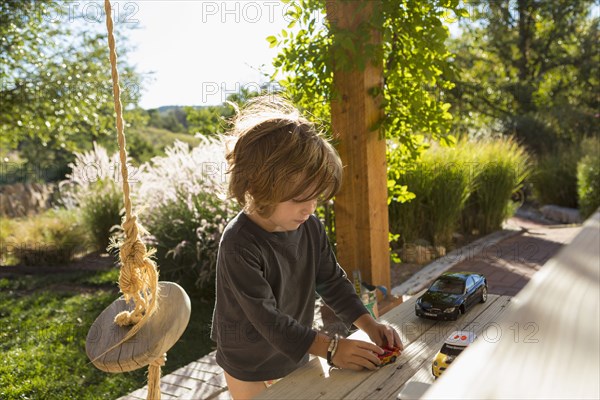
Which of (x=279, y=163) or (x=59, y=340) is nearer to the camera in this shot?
(x=279, y=163)

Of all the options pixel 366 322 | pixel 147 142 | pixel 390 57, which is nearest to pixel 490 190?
pixel 390 57

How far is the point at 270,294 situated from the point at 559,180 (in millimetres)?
11422

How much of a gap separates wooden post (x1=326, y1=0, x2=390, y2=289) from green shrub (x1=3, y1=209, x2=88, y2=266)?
4.88 m

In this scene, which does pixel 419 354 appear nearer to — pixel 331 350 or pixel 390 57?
pixel 331 350

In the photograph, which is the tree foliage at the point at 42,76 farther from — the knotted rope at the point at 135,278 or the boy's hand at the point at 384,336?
the boy's hand at the point at 384,336

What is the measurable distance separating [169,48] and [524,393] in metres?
5.25

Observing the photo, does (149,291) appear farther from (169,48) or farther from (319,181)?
(169,48)

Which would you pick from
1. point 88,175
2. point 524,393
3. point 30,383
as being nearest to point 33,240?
point 88,175

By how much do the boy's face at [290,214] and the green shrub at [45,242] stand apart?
6163 millimetres

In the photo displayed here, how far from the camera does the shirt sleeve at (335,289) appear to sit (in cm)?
188

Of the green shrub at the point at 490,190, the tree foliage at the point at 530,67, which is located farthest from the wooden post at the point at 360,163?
the tree foliage at the point at 530,67

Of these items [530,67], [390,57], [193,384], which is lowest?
[193,384]

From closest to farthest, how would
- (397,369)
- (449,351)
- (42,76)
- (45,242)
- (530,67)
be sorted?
(449,351)
(397,369)
(45,242)
(42,76)
(530,67)

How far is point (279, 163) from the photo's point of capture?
5.62 feet
